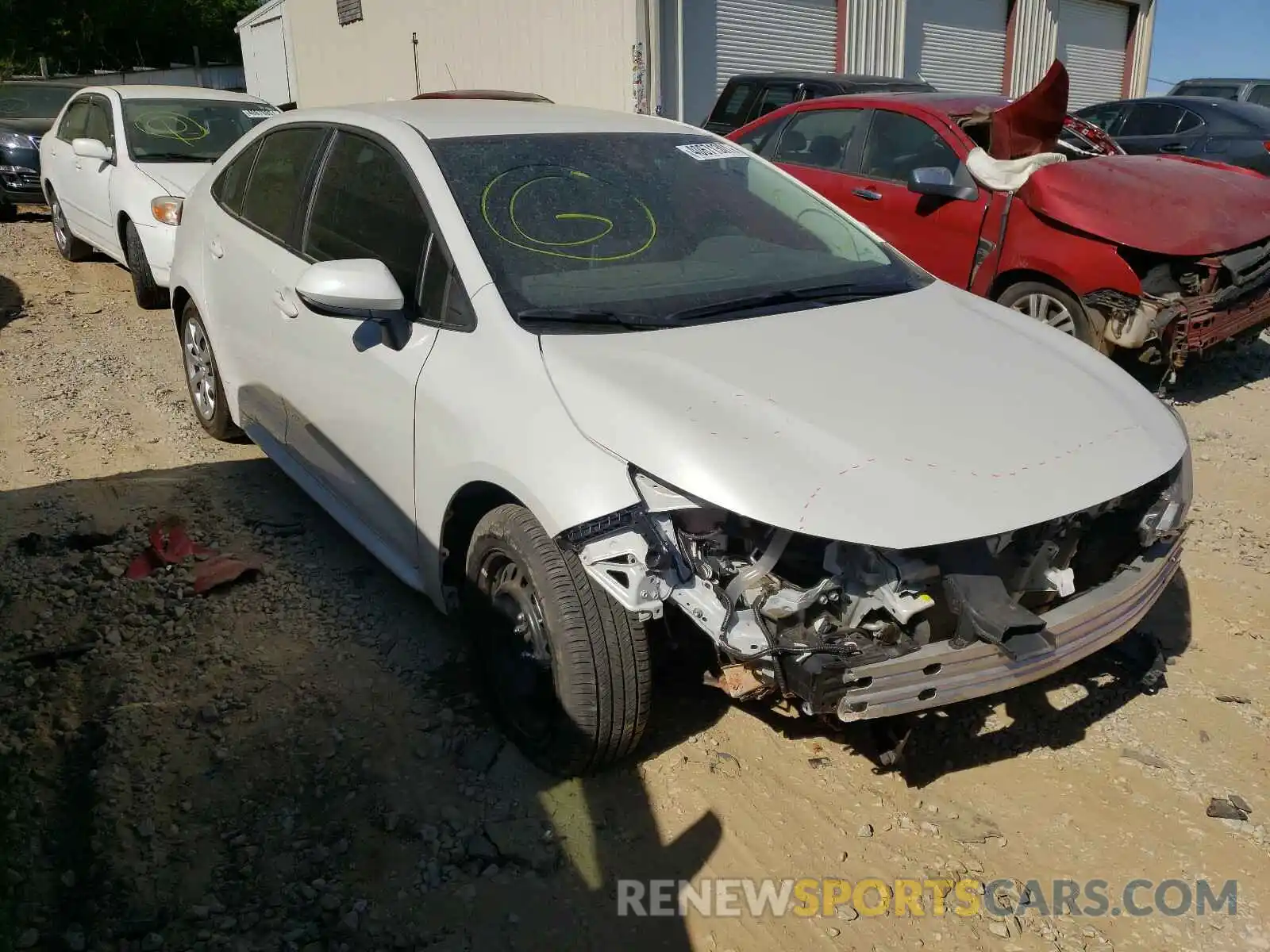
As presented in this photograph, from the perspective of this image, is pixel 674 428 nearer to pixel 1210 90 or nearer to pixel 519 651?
pixel 519 651

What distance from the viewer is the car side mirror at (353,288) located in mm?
3031

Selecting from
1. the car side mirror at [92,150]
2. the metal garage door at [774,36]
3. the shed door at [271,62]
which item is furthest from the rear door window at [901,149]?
the shed door at [271,62]

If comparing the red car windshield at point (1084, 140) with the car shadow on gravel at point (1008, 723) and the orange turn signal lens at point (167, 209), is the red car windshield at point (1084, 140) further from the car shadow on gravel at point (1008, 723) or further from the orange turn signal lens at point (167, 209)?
the orange turn signal lens at point (167, 209)

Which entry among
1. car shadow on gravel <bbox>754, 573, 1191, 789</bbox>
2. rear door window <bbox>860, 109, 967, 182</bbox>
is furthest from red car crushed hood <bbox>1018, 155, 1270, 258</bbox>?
car shadow on gravel <bbox>754, 573, 1191, 789</bbox>

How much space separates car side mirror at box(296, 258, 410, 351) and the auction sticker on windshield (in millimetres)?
1319

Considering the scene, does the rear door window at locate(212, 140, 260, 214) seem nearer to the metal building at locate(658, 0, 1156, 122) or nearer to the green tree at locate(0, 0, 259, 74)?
the metal building at locate(658, 0, 1156, 122)

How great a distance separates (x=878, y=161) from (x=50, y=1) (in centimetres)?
3264

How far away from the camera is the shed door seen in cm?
2448

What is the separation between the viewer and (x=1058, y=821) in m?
2.86

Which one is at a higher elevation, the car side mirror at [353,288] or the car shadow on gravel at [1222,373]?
the car side mirror at [353,288]

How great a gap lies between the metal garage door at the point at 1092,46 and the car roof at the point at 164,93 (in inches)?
590

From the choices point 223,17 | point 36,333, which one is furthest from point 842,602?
point 223,17

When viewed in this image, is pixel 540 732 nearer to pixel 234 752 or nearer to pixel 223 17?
pixel 234 752

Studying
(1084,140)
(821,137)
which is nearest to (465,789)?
(821,137)
